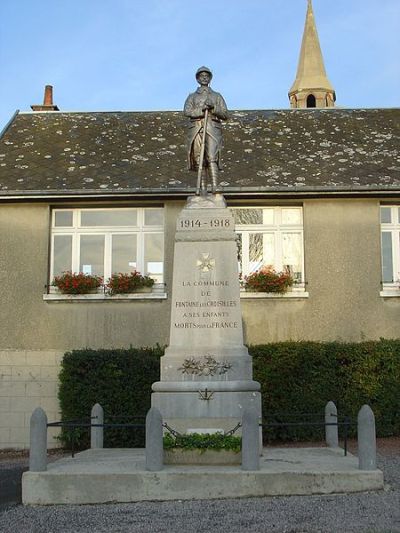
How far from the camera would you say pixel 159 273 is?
57.6 ft

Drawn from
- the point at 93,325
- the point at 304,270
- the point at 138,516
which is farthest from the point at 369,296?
the point at 138,516

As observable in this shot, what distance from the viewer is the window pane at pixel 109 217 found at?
1797cm

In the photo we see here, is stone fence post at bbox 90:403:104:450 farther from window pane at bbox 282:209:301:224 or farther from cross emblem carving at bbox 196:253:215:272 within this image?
window pane at bbox 282:209:301:224

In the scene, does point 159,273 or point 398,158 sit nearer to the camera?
point 159,273

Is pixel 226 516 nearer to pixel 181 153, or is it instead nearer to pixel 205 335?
pixel 205 335

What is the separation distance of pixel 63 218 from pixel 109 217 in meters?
1.20

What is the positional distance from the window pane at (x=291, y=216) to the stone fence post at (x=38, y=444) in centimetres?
1034

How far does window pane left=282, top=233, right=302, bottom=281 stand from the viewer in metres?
17.7

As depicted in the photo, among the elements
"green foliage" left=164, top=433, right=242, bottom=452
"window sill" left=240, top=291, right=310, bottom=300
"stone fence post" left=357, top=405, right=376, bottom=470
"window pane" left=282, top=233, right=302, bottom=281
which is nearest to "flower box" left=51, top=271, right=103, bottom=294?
"window sill" left=240, top=291, right=310, bottom=300

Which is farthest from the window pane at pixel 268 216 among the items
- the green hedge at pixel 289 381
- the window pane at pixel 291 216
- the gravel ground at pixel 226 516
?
the gravel ground at pixel 226 516

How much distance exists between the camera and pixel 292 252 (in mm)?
17781

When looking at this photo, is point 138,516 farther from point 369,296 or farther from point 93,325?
point 369,296

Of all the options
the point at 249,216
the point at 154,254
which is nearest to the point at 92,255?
the point at 154,254

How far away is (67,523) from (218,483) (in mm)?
1874
